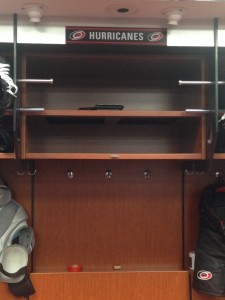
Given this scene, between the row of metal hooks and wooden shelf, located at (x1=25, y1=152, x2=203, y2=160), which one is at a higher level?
wooden shelf, located at (x1=25, y1=152, x2=203, y2=160)

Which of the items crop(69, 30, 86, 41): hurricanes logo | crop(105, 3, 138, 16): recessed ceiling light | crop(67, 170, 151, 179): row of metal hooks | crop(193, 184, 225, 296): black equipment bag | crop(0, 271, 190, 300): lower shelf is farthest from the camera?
crop(67, 170, 151, 179): row of metal hooks

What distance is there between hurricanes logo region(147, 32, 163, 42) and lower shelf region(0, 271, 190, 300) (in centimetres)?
117

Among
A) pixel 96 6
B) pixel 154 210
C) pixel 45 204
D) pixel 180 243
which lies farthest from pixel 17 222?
pixel 96 6

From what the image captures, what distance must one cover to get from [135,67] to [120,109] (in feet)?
0.94

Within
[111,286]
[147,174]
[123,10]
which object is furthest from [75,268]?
[123,10]

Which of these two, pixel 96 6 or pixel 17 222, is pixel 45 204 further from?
pixel 96 6

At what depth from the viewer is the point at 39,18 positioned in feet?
5.98

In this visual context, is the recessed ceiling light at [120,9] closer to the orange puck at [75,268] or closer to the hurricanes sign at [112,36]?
the hurricanes sign at [112,36]

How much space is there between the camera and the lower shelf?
2180 mm

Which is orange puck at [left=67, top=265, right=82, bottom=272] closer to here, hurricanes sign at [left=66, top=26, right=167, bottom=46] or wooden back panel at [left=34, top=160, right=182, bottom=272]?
wooden back panel at [left=34, top=160, right=182, bottom=272]

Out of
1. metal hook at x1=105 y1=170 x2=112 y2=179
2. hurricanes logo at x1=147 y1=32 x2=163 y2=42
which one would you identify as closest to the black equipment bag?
metal hook at x1=105 y1=170 x2=112 y2=179

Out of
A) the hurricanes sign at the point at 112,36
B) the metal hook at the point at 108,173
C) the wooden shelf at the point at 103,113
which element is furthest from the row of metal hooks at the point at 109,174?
the hurricanes sign at the point at 112,36

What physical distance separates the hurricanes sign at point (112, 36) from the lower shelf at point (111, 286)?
45.3 inches

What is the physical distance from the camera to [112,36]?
1879 millimetres
